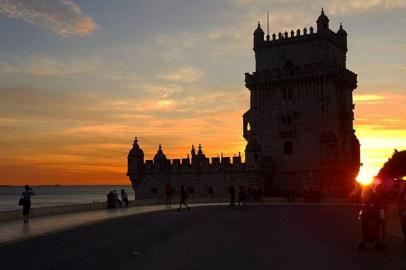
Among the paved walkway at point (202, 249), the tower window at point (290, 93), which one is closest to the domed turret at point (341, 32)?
the tower window at point (290, 93)

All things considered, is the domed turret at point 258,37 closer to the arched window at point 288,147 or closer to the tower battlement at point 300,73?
the tower battlement at point 300,73

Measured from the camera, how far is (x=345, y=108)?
217 feet

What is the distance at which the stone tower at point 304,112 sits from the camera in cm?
6250

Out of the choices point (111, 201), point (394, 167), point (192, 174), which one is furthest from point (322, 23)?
point (394, 167)

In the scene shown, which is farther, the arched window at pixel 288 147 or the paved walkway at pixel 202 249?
the arched window at pixel 288 147

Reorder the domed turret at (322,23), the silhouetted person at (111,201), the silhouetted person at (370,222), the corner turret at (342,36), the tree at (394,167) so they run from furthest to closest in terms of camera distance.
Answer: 1. the corner turret at (342,36)
2. the domed turret at (322,23)
3. the silhouetted person at (111,201)
4. the tree at (394,167)
5. the silhouetted person at (370,222)

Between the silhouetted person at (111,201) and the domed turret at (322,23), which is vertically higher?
the domed turret at (322,23)

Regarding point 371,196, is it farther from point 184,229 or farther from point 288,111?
point 288,111

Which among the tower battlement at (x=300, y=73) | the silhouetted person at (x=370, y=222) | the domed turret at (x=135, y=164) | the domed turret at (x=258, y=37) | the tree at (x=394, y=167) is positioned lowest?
the silhouetted person at (x=370, y=222)

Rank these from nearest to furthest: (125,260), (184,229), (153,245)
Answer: (125,260) < (153,245) < (184,229)

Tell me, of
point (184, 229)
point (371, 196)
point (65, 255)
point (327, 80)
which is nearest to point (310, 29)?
point (327, 80)

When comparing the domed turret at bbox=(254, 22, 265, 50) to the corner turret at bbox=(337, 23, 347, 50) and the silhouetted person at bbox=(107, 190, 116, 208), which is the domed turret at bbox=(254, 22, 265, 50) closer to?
the corner turret at bbox=(337, 23, 347, 50)

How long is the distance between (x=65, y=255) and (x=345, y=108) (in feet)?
179

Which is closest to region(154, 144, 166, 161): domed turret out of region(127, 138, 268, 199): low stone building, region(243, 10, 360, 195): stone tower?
region(127, 138, 268, 199): low stone building
